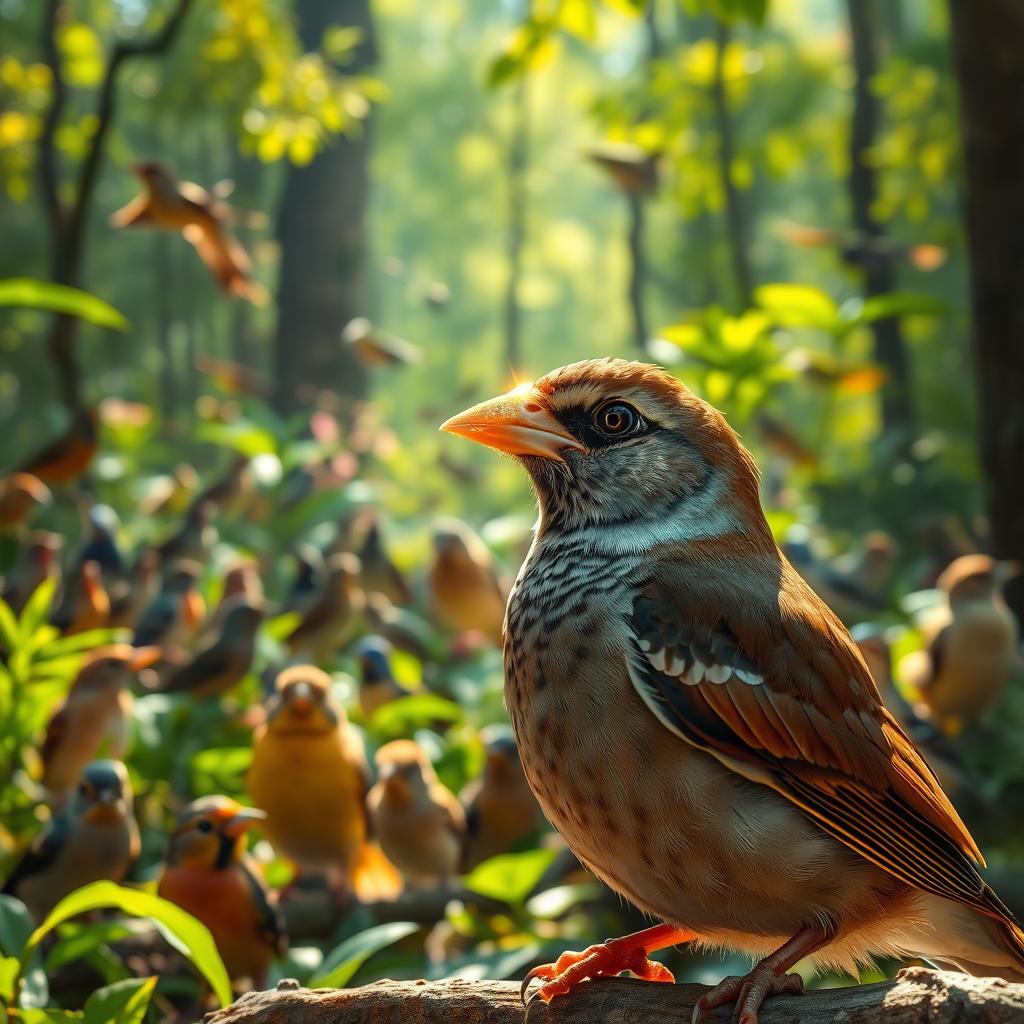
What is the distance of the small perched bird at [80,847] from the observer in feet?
14.1

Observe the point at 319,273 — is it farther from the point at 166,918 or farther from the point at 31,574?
the point at 166,918

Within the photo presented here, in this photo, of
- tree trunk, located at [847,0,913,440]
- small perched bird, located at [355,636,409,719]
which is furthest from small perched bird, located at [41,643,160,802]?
tree trunk, located at [847,0,913,440]

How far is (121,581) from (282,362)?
5391mm

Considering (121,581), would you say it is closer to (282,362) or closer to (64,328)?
(64,328)

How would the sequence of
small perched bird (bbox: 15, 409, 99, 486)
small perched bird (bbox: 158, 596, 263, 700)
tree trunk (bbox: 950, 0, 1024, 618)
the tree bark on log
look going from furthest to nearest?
1. small perched bird (bbox: 15, 409, 99, 486)
2. tree trunk (bbox: 950, 0, 1024, 618)
3. small perched bird (bbox: 158, 596, 263, 700)
4. the tree bark on log

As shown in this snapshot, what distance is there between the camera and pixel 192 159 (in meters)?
26.8

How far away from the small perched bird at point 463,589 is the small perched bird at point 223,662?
2.04 metres

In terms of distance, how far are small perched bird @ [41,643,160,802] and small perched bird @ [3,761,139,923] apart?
1.96ft

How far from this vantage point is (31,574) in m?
7.21

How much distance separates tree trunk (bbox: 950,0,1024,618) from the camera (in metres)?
6.09

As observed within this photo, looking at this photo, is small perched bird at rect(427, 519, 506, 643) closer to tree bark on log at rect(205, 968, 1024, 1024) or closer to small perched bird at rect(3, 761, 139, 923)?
small perched bird at rect(3, 761, 139, 923)

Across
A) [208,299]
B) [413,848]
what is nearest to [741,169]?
[413,848]

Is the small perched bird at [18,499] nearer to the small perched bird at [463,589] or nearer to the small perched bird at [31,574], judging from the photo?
the small perched bird at [31,574]

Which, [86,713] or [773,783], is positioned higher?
[773,783]
